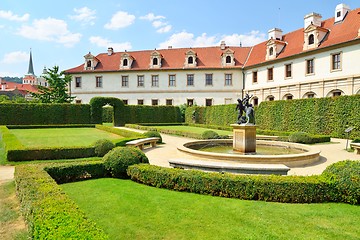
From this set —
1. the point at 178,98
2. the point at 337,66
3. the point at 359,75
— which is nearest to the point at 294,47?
the point at 337,66

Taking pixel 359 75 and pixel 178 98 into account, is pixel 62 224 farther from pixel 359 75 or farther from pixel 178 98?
pixel 178 98

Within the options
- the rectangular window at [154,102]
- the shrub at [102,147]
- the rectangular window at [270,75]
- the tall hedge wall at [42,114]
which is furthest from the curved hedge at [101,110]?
the shrub at [102,147]

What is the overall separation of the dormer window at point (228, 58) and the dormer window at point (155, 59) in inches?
394

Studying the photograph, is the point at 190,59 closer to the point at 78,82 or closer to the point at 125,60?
the point at 125,60

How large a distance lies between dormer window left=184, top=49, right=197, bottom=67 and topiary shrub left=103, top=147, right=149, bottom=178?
35341 mm

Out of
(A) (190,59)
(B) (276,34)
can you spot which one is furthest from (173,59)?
(B) (276,34)

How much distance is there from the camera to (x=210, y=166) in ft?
27.6

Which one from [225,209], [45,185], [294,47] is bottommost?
[225,209]

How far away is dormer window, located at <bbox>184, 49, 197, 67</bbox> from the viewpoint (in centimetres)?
4247

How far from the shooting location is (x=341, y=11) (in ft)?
93.4

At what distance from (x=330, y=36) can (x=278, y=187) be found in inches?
1092

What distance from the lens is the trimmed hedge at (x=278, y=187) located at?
241 inches

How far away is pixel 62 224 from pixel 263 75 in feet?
118

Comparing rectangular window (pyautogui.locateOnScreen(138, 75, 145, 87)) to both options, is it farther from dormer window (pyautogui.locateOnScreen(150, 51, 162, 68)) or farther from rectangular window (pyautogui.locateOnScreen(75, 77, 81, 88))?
rectangular window (pyautogui.locateOnScreen(75, 77, 81, 88))
